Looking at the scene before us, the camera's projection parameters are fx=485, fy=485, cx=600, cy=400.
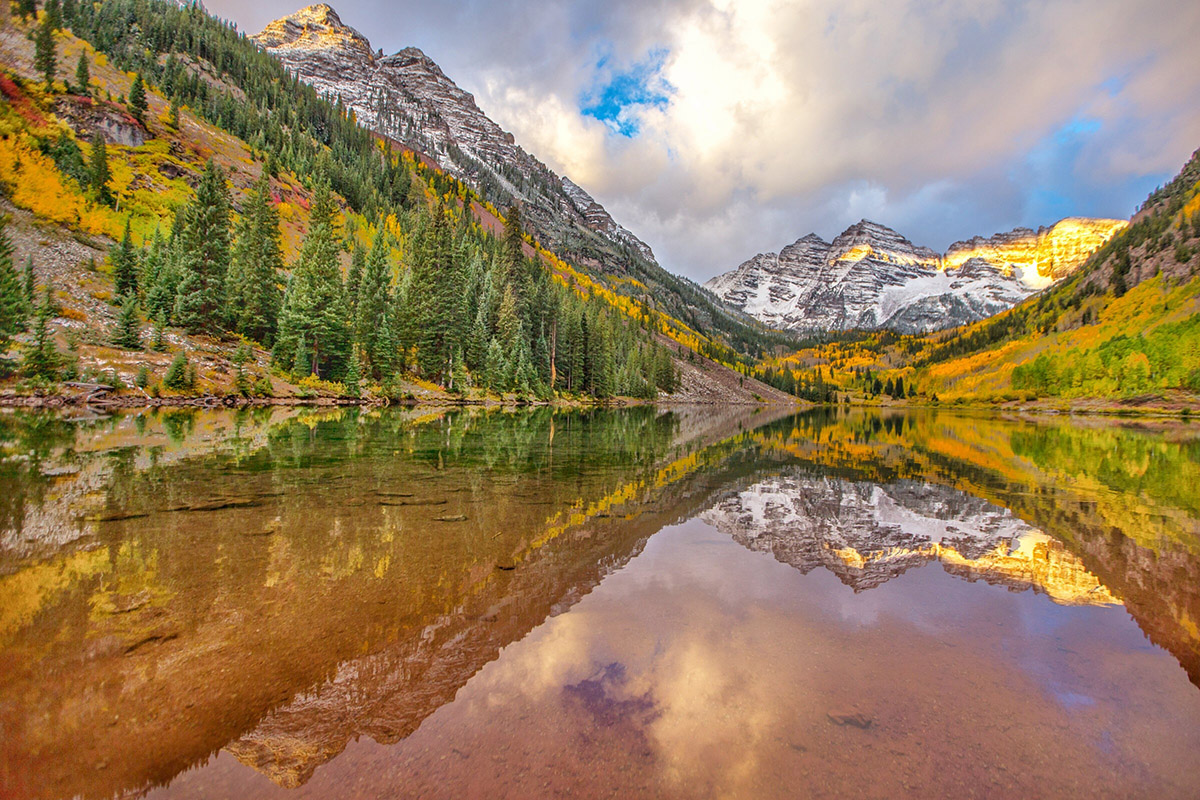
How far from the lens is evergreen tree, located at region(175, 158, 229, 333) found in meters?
41.1

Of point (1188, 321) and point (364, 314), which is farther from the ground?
point (1188, 321)

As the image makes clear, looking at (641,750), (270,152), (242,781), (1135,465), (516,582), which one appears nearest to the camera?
(242,781)

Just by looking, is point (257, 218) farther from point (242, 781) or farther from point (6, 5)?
point (6, 5)

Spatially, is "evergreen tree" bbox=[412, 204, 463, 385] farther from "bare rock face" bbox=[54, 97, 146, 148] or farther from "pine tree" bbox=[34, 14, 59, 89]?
"pine tree" bbox=[34, 14, 59, 89]

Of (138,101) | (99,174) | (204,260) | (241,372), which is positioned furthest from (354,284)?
(138,101)

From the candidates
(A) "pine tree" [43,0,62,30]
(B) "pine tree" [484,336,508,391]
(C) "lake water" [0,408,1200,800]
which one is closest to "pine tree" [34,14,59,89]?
(A) "pine tree" [43,0,62,30]

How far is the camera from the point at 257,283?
4719cm

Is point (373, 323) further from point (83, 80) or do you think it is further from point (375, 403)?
point (83, 80)

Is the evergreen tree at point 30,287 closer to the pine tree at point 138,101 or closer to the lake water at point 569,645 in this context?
the lake water at point 569,645

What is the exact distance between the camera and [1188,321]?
84312 mm

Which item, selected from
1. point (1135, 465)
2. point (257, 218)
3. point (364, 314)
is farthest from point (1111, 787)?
point (257, 218)

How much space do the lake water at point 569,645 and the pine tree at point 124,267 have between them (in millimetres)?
39362

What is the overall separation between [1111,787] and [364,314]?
58.2 meters

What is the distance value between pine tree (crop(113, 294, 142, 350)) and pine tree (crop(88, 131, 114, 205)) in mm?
29893
